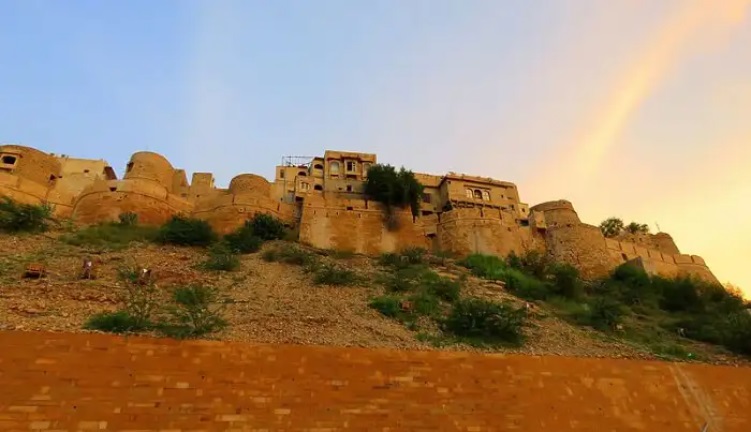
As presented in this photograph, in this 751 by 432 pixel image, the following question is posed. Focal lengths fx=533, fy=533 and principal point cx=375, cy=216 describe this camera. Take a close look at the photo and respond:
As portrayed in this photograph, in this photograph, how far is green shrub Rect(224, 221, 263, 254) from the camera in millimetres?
18172

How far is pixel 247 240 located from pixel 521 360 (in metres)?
11.4

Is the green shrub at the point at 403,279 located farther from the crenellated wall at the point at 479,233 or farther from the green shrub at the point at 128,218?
the green shrub at the point at 128,218

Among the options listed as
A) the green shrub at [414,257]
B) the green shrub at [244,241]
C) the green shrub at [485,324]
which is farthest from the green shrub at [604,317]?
the green shrub at [244,241]

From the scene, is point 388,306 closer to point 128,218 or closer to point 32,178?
point 128,218

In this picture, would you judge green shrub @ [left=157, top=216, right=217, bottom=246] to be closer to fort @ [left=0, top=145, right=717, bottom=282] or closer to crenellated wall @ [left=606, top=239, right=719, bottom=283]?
fort @ [left=0, top=145, right=717, bottom=282]

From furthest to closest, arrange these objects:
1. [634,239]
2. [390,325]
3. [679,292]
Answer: [634,239] → [679,292] → [390,325]

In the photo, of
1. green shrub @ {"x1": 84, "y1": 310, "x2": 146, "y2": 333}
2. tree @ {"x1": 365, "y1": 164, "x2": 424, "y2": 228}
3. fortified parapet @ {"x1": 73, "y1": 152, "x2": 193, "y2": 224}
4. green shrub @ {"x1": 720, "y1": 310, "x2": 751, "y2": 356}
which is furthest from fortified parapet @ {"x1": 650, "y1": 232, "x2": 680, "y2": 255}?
green shrub @ {"x1": 84, "y1": 310, "x2": 146, "y2": 333}

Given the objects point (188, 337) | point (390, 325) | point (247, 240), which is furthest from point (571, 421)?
point (247, 240)

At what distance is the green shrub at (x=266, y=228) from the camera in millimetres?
20547

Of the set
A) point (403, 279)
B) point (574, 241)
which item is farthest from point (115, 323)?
point (574, 241)

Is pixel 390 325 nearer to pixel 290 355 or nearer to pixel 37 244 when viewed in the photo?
pixel 290 355

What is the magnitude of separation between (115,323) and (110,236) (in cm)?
953

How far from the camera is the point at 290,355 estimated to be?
8852mm

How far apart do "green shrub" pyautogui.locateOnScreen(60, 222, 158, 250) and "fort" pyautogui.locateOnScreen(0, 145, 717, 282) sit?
1.73 meters
